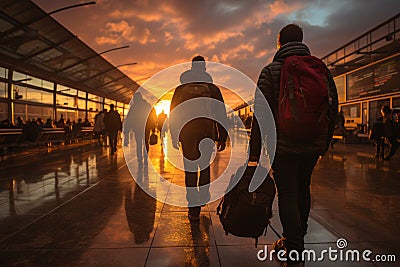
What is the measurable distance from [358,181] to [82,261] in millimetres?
5511

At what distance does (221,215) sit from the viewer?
112 inches

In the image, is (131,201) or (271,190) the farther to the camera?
(131,201)

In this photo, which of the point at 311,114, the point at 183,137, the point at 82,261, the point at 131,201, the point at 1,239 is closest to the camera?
the point at 311,114

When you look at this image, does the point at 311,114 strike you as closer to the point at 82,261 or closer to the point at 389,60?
the point at 82,261

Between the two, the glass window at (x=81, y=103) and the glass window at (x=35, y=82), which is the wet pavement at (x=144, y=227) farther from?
the glass window at (x=81, y=103)

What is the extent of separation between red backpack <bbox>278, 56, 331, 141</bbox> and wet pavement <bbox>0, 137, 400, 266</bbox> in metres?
1.13

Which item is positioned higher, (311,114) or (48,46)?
(48,46)

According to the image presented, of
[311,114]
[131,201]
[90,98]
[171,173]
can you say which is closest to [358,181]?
[171,173]

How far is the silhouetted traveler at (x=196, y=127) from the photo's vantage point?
3.86 metres

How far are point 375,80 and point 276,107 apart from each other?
17.3 m

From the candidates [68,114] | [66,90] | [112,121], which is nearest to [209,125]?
[112,121]

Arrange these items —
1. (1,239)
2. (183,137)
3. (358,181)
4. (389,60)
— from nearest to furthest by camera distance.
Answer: (1,239)
(183,137)
(358,181)
(389,60)

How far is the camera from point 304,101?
227 centimetres

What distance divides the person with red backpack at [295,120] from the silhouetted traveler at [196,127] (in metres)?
1.32
